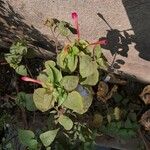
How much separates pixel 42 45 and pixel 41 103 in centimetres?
57

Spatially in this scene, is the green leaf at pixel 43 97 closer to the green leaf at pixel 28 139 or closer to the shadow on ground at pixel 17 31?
the green leaf at pixel 28 139

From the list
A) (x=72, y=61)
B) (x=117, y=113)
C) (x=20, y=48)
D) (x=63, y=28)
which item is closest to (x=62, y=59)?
(x=72, y=61)

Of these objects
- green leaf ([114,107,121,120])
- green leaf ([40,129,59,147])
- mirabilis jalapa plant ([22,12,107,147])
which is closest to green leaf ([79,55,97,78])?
mirabilis jalapa plant ([22,12,107,147])

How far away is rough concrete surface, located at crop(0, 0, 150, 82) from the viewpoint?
1.32 meters

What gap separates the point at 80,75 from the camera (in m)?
1.56

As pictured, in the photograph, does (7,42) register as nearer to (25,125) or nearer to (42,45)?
(42,45)

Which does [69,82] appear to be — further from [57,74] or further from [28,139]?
[28,139]

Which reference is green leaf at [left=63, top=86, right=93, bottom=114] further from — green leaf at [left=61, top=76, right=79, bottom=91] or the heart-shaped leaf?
the heart-shaped leaf

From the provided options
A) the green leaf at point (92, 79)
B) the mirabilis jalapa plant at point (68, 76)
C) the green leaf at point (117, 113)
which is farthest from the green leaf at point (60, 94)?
the green leaf at point (117, 113)

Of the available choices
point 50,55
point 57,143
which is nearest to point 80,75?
point 57,143

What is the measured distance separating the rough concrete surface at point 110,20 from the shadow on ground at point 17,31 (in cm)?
4

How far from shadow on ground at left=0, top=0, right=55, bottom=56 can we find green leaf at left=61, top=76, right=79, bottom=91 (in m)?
0.40

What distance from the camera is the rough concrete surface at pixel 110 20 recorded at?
1316 millimetres

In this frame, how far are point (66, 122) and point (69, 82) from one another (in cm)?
20
